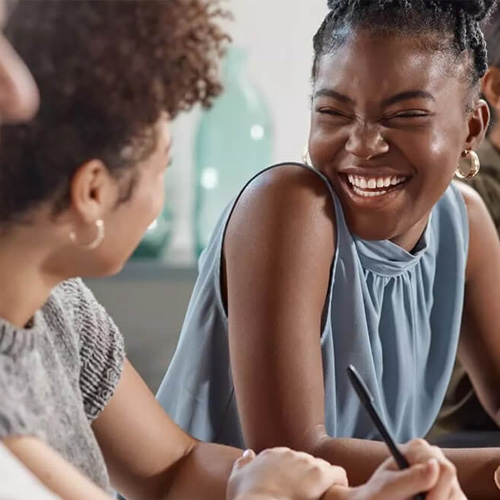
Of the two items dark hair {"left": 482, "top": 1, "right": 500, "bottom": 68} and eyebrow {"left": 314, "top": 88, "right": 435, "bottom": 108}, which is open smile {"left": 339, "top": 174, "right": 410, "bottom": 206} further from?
dark hair {"left": 482, "top": 1, "right": 500, "bottom": 68}

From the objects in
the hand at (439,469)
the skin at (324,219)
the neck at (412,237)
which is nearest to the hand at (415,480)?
the hand at (439,469)

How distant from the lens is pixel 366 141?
97cm

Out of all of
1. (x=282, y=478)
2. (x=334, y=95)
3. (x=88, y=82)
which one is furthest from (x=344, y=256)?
(x=88, y=82)

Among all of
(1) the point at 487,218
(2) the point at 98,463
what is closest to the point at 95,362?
(2) the point at 98,463

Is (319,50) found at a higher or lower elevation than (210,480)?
higher

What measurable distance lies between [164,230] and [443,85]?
0.74 meters

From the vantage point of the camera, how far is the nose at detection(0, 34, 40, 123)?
1.77 feet

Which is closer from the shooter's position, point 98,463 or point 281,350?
point 98,463

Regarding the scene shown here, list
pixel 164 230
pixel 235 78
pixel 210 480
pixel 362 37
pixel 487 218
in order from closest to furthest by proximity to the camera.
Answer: pixel 210 480
pixel 362 37
pixel 487 218
pixel 235 78
pixel 164 230

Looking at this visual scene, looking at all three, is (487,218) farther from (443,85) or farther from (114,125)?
(114,125)

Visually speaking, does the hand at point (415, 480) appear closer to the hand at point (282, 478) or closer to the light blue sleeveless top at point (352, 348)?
the hand at point (282, 478)

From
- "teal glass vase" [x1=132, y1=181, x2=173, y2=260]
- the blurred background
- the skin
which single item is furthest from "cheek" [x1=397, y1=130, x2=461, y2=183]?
"teal glass vase" [x1=132, y1=181, x2=173, y2=260]

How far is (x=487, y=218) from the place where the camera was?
50.2 inches

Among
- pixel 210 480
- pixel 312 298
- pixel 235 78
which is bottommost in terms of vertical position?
pixel 210 480
